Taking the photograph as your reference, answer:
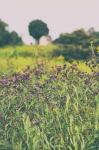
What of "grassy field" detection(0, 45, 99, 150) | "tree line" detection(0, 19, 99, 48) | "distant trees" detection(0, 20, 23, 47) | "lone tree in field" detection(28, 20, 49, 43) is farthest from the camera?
"lone tree in field" detection(28, 20, 49, 43)

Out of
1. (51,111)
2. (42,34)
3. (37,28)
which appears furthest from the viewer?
(42,34)

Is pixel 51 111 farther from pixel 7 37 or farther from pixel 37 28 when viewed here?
pixel 37 28

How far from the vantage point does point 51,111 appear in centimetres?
647

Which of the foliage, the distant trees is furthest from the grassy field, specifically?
the distant trees

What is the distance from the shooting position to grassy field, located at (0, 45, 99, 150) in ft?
20.1

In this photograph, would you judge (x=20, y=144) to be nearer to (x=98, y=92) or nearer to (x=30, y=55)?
(x=98, y=92)

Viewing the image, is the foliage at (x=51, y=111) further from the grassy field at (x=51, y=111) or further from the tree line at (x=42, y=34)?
the tree line at (x=42, y=34)

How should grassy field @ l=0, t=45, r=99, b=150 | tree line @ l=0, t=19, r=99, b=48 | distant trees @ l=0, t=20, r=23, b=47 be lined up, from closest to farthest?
grassy field @ l=0, t=45, r=99, b=150 → tree line @ l=0, t=19, r=99, b=48 → distant trees @ l=0, t=20, r=23, b=47

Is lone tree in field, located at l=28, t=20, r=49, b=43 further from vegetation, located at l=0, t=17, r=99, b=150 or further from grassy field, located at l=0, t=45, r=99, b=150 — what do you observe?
grassy field, located at l=0, t=45, r=99, b=150

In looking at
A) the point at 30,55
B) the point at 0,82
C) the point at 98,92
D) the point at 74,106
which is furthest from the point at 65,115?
the point at 30,55

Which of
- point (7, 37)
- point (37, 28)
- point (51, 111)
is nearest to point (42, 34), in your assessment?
point (37, 28)

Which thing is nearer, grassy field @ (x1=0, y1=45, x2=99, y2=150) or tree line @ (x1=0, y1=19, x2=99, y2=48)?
grassy field @ (x1=0, y1=45, x2=99, y2=150)

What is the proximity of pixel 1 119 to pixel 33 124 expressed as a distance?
1.82 feet

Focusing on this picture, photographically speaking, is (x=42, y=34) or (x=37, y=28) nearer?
(x=37, y=28)
